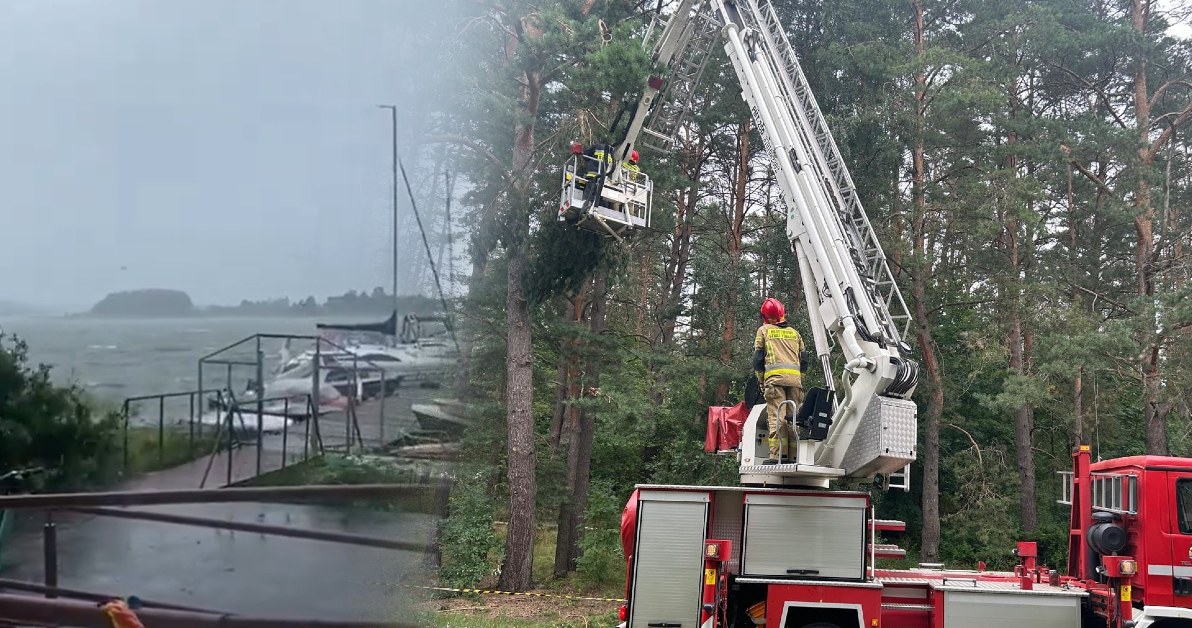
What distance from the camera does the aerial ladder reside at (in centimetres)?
817

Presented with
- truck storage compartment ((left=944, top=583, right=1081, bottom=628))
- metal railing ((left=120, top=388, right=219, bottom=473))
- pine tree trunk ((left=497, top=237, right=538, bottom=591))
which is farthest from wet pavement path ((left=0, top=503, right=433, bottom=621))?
pine tree trunk ((left=497, top=237, right=538, bottom=591))

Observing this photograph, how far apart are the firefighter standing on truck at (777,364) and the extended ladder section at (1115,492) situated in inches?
128

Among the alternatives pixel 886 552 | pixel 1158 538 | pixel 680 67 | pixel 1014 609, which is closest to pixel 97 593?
pixel 1014 609

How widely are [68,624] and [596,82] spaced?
448 inches

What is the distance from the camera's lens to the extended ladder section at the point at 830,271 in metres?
8.17

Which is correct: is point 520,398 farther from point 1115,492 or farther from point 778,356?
point 1115,492

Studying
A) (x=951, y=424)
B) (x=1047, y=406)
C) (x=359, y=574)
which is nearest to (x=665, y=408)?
(x=951, y=424)

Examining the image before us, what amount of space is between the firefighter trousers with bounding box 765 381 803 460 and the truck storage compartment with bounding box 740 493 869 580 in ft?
1.68

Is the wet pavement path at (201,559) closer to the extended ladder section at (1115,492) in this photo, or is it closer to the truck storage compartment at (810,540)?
the truck storage compartment at (810,540)

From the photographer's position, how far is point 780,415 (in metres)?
8.17

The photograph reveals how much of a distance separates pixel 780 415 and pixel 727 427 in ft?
3.49

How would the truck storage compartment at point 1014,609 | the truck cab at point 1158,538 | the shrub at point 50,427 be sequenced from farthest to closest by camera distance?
the truck storage compartment at point 1014,609
the truck cab at point 1158,538
the shrub at point 50,427

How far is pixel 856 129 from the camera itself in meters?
17.1

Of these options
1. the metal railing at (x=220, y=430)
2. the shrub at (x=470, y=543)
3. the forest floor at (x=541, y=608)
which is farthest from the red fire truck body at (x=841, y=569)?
the metal railing at (x=220, y=430)
